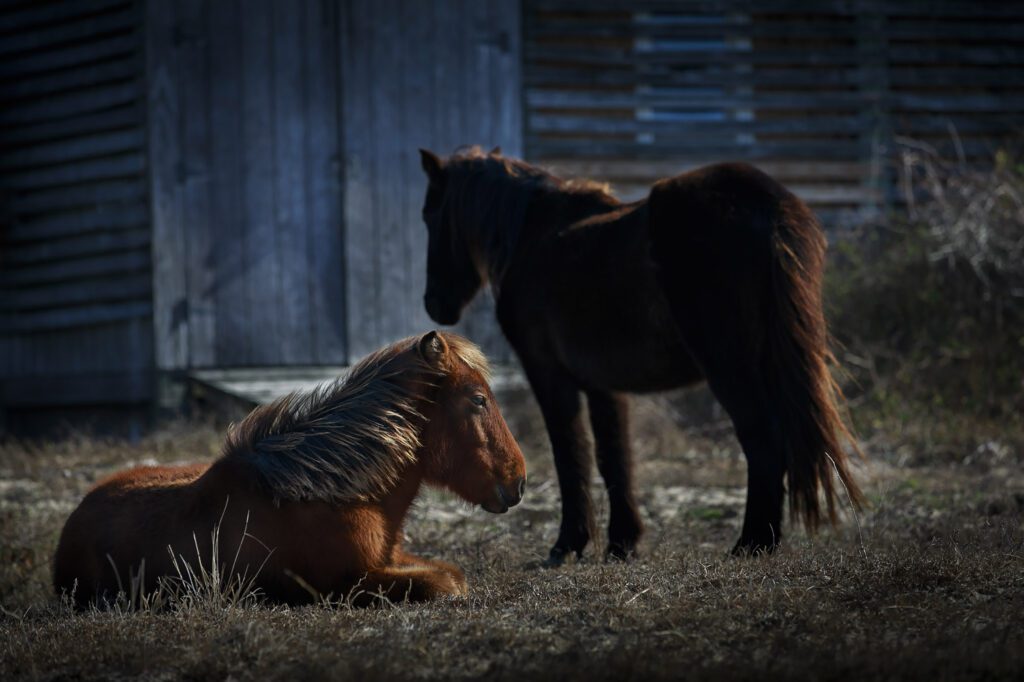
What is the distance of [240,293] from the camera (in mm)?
10328

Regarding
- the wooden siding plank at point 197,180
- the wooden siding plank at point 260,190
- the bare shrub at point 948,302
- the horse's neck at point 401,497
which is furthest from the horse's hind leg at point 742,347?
the wooden siding plank at point 197,180

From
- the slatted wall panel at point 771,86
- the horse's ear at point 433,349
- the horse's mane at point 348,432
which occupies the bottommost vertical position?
the horse's mane at point 348,432

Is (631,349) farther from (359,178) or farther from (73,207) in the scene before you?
(73,207)

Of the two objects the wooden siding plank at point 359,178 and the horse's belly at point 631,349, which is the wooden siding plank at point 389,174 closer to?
the wooden siding plank at point 359,178

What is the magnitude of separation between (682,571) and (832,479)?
91 cm

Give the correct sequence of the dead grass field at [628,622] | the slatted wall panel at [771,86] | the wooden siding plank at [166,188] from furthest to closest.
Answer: the slatted wall panel at [771,86] < the wooden siding plank at [166,188] < the dead grass field at [628,622]

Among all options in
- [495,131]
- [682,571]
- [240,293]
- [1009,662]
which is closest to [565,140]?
[495,131]

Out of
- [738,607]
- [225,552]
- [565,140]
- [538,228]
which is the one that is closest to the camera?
[738,607]

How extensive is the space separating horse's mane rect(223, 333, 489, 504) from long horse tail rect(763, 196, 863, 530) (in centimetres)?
128

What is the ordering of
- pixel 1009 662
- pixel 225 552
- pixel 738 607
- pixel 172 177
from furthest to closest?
pixel 172 177 → pixel 225 552 → pixel 738 607 → pixel 1009 662

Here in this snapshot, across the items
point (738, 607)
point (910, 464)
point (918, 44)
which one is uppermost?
point (918, 44)

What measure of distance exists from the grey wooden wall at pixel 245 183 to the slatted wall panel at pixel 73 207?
0.36 m

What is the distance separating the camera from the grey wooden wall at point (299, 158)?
33.7 feet

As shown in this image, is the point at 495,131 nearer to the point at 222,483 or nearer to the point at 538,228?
the point at 538,228
